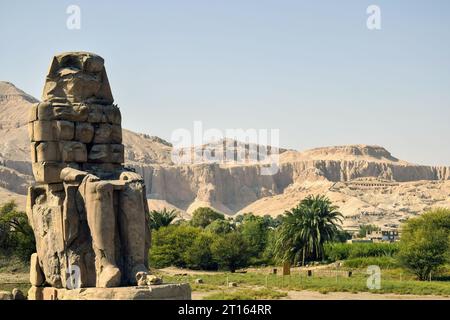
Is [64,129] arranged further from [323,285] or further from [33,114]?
[323,285]

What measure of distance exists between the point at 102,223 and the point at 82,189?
677 millimetres

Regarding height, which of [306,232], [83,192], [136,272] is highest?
[83,192]

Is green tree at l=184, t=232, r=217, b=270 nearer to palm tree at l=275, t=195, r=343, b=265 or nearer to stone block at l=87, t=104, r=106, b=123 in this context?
palm tree at l=275, t=195, r=343, b=265

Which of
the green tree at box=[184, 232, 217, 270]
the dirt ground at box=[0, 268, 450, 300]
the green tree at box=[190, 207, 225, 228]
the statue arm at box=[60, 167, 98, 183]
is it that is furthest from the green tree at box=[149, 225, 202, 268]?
the statue arm at box=[60, 167, 98, 183]

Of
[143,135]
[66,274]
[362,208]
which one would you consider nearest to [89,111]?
[66,274]

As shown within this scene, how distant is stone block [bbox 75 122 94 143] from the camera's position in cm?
1206

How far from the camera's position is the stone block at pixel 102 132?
1227 cm

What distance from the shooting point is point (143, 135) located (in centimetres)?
15738

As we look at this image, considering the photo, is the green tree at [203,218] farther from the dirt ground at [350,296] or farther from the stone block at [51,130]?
the stone block at [51,130]

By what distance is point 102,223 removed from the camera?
10.9 metres

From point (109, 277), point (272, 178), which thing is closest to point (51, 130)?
point (109, 277)

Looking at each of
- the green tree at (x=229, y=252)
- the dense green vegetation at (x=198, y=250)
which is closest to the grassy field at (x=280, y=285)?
the green tree at (x=229, y=252)
